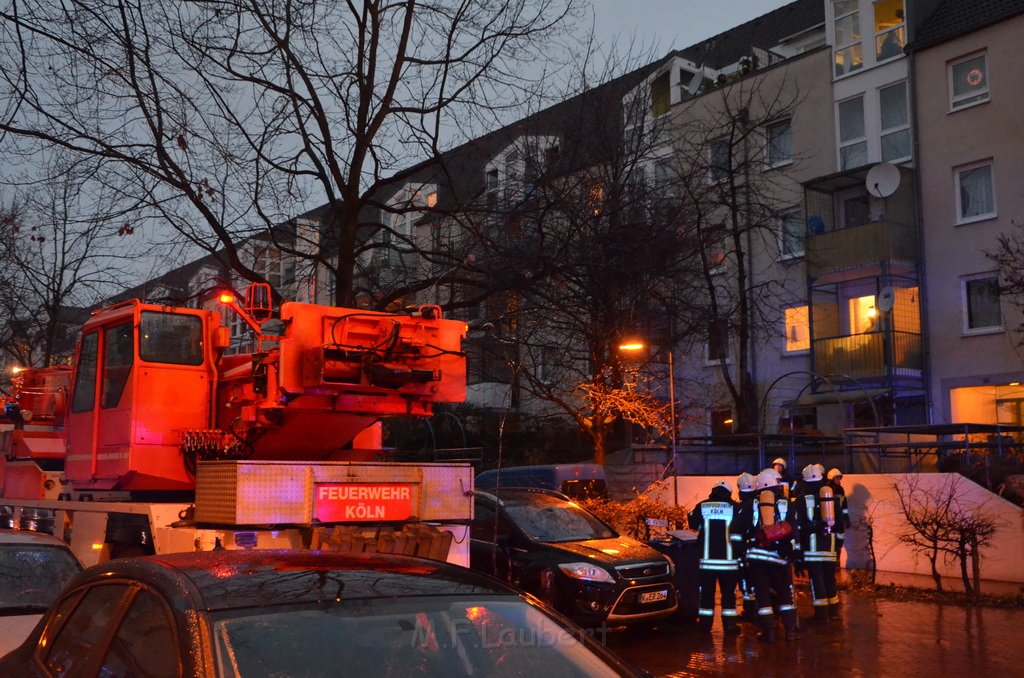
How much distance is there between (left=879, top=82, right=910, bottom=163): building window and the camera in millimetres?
26641

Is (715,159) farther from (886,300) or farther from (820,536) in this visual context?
(820,536)

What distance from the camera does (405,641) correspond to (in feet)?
11.4

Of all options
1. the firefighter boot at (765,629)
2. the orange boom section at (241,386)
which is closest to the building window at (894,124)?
the firefighter boot at (765,629)

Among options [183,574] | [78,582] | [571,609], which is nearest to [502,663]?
[183,574]

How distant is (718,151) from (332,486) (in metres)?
20.0

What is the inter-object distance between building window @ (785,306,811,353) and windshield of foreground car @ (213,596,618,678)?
2562 centimetres

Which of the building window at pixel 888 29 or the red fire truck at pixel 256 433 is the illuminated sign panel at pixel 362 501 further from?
the building window at pixel 888 29

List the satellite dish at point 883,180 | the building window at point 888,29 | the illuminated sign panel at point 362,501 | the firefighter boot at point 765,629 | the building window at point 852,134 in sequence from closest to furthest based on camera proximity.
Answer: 1. the illuminated sign panel at point 362,501
2. the firefighter boot at point 765,629
3. the satellite dish at point 883,180
4. the building window at point 888,29
5. the building window at point 852,134

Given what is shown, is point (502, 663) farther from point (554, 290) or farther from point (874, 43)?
point (874, 43)

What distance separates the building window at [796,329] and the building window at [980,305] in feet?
14.3

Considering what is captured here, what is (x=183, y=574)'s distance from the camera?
3.59 metres

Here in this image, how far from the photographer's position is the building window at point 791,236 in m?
28.1

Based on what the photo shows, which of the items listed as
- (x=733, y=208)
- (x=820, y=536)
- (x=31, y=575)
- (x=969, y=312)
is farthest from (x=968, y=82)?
(x=31, y=575)

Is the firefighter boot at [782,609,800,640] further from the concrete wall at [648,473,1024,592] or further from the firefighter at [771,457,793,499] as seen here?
the concrete wall at [648,473,1024,592]
